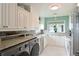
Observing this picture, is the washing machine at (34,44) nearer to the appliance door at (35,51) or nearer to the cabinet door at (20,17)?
the appliance door at (35,51)

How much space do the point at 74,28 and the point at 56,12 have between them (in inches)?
12.9

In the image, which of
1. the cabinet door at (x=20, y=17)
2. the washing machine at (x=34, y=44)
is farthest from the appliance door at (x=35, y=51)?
the cabinet door at (x=20, y=17)

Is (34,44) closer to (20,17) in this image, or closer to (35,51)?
(35,51)

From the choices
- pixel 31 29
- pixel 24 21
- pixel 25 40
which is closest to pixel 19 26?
pixel 24 21

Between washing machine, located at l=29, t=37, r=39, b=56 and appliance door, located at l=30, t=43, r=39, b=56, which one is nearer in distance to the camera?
appliance door, located at l=30, t=43, r=39, b=56

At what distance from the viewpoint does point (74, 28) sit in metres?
1.29

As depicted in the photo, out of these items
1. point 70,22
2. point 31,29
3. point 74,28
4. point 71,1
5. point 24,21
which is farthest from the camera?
point 24,21

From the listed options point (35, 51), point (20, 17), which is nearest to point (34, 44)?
point (35, 51)

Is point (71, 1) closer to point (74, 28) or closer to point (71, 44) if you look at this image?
point (74, 28)

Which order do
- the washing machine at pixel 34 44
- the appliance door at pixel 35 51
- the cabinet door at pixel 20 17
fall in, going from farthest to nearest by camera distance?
the cabinet door at pixel 20 17 → the washing machine at pixel 34 44 → the appliance door at pixel 35 51

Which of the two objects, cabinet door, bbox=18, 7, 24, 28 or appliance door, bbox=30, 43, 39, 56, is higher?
cabinet door, bbox=18, 7, 24, 28

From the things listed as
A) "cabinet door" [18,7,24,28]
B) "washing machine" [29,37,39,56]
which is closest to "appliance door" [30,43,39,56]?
"washing machine" [29,37,39,56]

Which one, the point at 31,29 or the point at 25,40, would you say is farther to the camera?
the point at 31,29

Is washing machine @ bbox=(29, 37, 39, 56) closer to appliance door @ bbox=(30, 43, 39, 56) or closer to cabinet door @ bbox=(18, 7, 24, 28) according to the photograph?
appliance door @ bbox=(30, 43, 39, 56)
